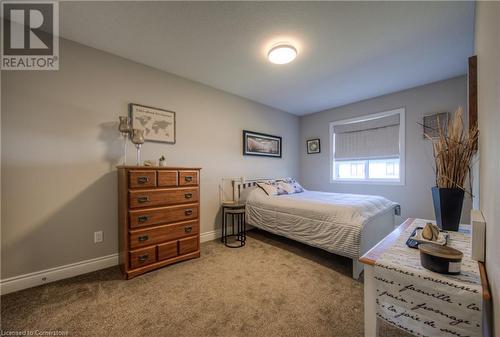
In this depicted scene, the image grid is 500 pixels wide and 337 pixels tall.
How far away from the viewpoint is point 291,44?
6.86ft

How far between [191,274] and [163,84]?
2.43 m

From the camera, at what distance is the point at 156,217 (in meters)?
2.08

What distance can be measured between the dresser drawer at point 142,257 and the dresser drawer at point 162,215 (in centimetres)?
27

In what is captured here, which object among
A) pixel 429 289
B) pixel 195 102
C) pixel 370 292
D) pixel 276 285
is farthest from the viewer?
pixel 195 102

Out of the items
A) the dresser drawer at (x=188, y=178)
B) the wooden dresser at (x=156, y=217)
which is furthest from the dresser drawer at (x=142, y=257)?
the dresser drawer at (x=188, y=178)

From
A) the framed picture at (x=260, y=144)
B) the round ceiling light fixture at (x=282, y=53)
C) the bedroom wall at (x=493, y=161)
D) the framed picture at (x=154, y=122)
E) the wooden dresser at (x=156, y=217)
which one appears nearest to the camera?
the bedroom wall at (x=493, y=161)

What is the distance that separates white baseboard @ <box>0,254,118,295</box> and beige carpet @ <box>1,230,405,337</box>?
77mm

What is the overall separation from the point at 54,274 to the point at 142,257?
32.6 inches

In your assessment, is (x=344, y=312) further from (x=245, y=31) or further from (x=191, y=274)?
(x=245, y=31)

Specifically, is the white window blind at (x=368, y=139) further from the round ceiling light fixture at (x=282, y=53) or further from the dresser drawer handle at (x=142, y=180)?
the dresser drawer handle at (x=142, y=180)

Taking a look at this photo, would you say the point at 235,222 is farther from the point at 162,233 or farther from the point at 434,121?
the point at 434,121

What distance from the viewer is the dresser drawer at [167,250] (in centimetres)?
211

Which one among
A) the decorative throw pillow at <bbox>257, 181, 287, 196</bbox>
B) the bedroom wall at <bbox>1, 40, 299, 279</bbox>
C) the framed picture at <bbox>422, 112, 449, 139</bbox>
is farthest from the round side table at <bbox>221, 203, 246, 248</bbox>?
the framed picture at <bbox>422, 112, 449, 139</bbox>

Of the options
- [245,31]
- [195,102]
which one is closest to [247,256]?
[195,102]
